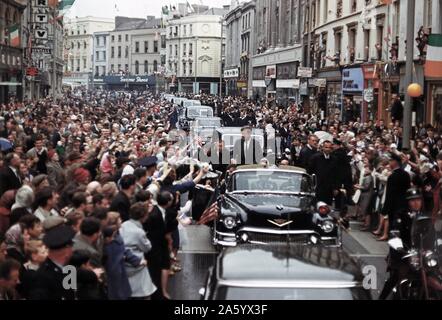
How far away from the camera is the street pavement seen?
10.9m

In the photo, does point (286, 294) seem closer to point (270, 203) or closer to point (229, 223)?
point (229, 223)

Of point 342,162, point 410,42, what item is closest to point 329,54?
point 410,42

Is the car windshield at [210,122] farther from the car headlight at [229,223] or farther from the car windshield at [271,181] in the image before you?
the car headlight at [229,223]

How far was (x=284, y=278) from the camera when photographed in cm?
650

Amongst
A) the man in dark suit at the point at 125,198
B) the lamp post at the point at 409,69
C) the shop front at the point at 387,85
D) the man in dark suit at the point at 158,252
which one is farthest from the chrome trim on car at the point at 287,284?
the shop front at the point at 387,85

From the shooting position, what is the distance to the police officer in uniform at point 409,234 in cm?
883

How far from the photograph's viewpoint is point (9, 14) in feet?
160

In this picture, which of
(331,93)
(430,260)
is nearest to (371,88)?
(331,93)

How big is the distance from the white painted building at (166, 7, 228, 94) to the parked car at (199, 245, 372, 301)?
10841 cm

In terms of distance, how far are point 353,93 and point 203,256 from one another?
1088 inches

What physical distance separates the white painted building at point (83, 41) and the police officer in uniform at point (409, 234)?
13930cm

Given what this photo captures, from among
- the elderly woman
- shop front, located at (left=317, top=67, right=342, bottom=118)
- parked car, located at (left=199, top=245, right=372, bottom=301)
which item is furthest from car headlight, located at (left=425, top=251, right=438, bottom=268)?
shop front, located at (left=317, top=67, right=342, bottom=118)

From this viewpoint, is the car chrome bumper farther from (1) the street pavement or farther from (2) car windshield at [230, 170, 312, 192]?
(2) car windshield at [230, 170, 312, 192]
